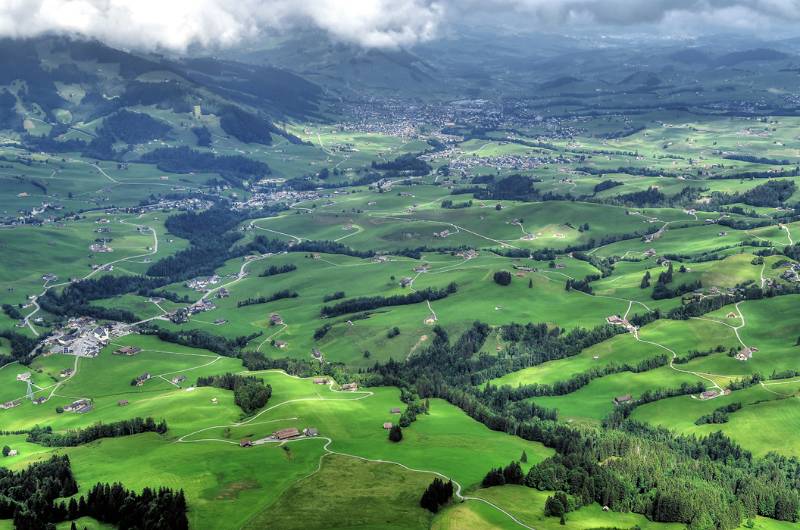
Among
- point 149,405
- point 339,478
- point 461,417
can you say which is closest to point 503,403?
point 461,417

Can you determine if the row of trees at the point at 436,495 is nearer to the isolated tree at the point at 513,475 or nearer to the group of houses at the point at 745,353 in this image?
the isolated tree at the point at 513,475

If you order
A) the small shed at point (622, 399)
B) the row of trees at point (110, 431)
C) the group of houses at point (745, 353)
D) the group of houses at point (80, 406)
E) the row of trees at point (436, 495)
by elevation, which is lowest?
the group of houses at point (80, 406)

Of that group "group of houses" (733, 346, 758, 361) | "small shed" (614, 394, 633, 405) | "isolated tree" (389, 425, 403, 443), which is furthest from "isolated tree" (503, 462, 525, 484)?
"group of houses" (733, 346, 758, 361)

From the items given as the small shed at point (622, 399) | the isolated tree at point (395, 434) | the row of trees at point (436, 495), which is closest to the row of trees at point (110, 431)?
the isolated tree at point (395, 434)

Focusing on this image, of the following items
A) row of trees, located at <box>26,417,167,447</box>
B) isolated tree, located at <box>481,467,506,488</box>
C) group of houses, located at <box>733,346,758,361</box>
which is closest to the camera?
isolated tree, located at <box>481,467,506,488</box>

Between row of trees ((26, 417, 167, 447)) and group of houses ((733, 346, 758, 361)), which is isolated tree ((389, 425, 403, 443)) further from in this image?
group of houses ((733, 346, 758, 361))

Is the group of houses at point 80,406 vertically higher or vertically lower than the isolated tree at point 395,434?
lower

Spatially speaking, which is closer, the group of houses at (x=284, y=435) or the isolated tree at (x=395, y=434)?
the group of houses at (x=284, y=435)

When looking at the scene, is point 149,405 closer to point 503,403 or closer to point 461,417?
point 461,417

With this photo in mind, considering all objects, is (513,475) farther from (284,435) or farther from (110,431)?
(110,431)

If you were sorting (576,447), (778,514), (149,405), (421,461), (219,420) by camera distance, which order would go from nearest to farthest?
(778,514) → (421,461) → (576,447) → (219,420) → (149,405)

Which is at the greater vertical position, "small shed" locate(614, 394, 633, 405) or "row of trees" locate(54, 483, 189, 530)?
"row of trees" locate(54, 483, 189, 530)
